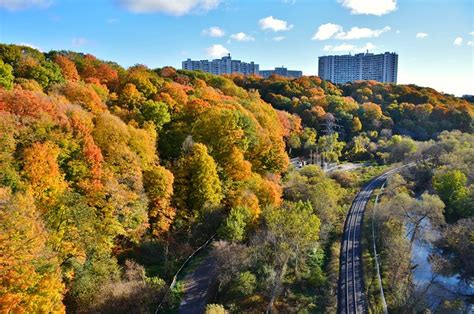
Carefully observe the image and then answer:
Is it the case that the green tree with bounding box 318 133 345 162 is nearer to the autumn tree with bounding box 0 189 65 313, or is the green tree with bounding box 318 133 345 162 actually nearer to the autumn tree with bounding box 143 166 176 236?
the autumn tree with bounding box 143 166 176 236

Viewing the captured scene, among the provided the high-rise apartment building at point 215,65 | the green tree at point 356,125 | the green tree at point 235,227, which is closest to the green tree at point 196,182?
the green tree at point 235,227

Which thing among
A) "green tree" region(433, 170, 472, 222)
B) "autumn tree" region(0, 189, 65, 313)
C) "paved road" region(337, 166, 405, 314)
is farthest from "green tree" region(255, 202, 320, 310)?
"green tree" region(433, 170, 472, 222)

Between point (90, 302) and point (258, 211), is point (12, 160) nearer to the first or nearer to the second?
point (90, 302)

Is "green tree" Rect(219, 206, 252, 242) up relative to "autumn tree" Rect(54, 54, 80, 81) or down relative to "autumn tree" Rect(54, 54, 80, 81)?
down

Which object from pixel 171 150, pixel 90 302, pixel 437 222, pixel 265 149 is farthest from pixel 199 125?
pixel 437 222

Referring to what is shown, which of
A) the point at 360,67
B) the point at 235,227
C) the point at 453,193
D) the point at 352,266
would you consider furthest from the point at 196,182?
the point at 360,67

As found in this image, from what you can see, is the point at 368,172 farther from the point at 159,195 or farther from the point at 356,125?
the point at 159,195
